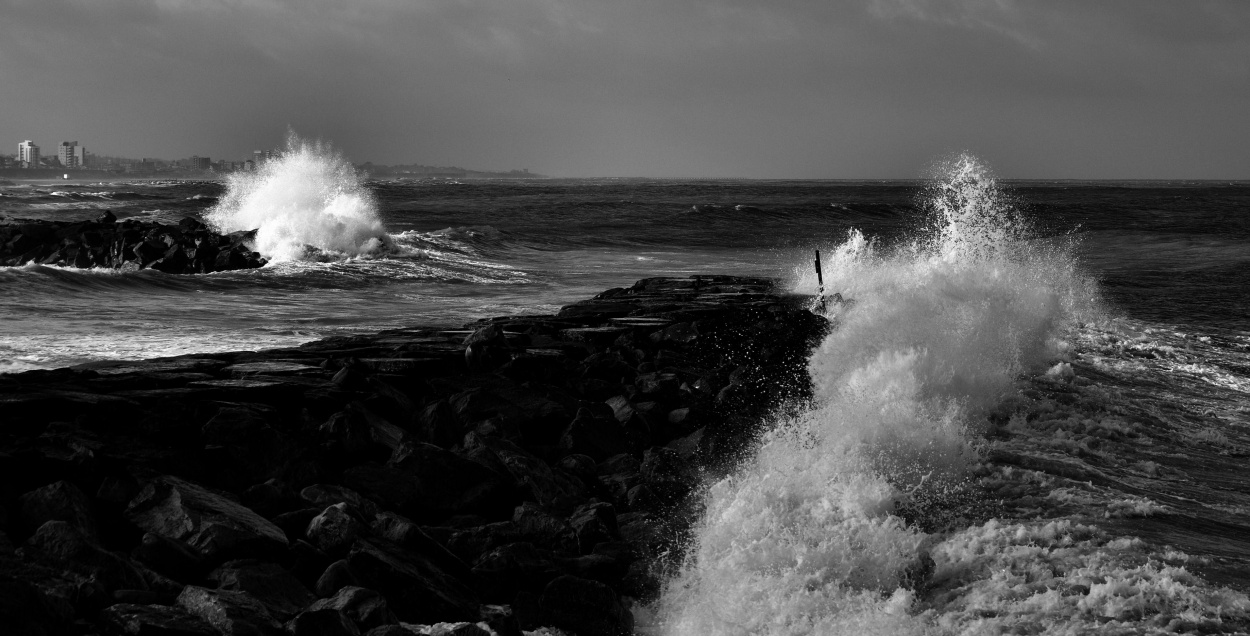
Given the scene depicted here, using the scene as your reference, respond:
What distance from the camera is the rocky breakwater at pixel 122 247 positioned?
67.9 ft

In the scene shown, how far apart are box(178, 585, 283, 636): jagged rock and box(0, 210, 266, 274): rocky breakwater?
1736cm

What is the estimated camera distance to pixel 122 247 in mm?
21344

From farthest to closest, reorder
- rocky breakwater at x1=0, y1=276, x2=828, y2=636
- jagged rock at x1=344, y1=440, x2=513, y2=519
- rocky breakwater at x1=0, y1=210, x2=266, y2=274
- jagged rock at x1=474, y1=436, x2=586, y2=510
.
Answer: rocky breakwater at x1=0, y1=210, x2=266, y2=274
jagged rock at x1=474, y1=436, x2=586, y2=510
jagged rock at x1=344, y1=440, x2=513, y2=519
rocky breakwater at x1=0, y1=276, x2=828, y2=636

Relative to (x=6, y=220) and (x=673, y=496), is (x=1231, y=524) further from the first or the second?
(x=6, y=220)

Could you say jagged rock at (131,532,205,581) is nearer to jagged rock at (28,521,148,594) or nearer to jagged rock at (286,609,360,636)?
jagged rock at (28,521,148,594)

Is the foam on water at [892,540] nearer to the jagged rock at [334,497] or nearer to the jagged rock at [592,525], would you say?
the jagged rock at [592,525]

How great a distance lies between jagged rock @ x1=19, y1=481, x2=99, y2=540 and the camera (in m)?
5.10

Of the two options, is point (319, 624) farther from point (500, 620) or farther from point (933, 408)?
point (933, 408)

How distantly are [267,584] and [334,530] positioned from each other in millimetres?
628

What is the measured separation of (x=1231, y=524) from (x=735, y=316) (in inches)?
264

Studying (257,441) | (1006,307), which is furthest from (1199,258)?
(257,441)

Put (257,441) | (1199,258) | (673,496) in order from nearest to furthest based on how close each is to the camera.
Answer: (257,441) < (673,496) < (1199,258)

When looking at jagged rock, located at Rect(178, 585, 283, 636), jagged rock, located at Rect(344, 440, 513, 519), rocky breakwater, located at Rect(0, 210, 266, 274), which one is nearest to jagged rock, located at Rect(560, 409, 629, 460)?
jagged rock, located at Rect(344, 440, 513, 519)

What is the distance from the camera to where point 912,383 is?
9.59 m
